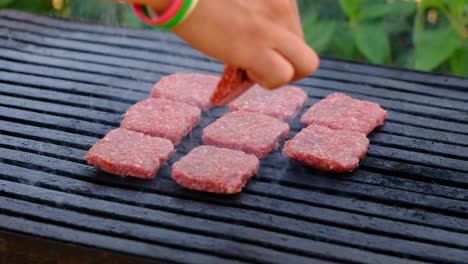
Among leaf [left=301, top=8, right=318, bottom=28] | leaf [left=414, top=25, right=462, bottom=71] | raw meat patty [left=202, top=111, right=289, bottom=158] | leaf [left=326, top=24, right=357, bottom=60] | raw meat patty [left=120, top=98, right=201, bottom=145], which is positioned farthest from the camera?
leaf [left=326, top=24, right=357, bottom=60]

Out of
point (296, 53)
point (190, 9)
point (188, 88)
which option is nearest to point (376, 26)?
point (188, 88)

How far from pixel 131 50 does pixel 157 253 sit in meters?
1.89

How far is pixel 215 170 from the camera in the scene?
3.05 metres

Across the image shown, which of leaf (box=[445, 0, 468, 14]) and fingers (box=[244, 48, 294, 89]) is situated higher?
leaf (box=[445, 0, 468, 14])

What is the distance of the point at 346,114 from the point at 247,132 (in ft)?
1.57

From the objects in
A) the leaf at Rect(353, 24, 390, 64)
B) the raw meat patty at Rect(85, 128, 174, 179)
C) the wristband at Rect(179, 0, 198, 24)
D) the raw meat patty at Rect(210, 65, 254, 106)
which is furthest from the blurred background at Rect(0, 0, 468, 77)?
the wristband at Rect(179, 0, 198, 24)

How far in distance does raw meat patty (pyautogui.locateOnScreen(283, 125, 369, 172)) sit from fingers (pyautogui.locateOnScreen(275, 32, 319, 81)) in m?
0.73

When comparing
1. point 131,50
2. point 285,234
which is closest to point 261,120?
point 285,234

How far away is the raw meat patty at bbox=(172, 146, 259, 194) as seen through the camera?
298 cm

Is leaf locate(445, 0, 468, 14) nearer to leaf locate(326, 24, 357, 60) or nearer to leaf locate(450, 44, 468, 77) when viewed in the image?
leaf locate(450, 44, 468, 77)

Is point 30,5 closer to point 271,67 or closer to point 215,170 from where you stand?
point 215,170

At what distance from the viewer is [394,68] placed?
419 centimetres

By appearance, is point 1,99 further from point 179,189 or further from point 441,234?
point 441,234

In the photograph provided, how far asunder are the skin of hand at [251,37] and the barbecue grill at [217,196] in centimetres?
59
